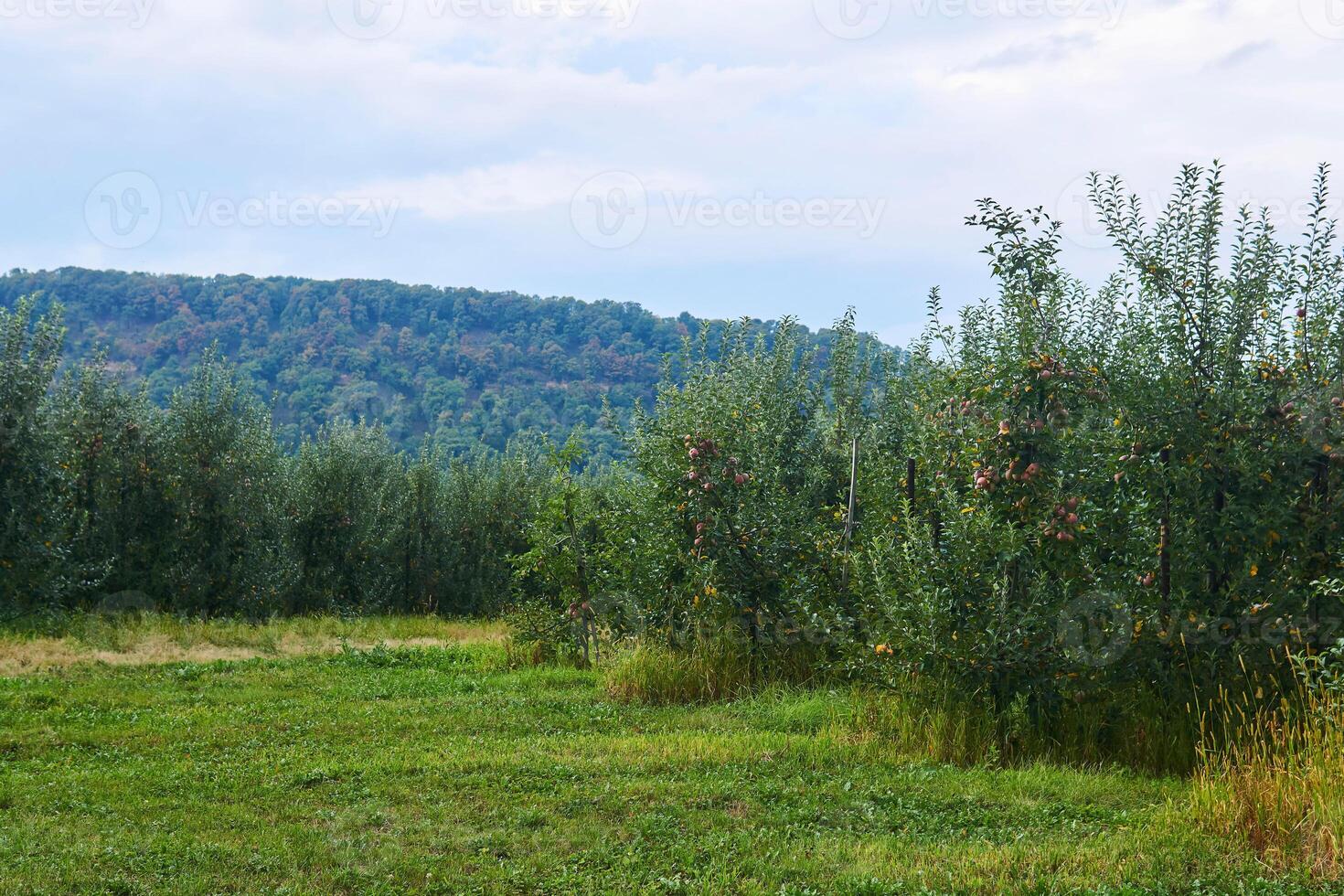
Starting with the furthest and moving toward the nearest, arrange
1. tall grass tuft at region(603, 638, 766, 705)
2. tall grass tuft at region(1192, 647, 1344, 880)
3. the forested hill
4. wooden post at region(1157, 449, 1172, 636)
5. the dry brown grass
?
the forested hill, the dry brown grass, tall grass tuft at region(603, 638, 766, 705), wooden post at region(1157, 449, 1172, 636), tall grass tuft at region(1192, 647, 1344, 880)

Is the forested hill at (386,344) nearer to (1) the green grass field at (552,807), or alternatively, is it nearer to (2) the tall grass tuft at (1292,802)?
(1) the green grass field at (552,807)

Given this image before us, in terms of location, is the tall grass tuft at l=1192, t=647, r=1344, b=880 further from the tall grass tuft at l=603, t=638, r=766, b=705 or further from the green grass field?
the tall grass tuft at l=603, t=638, r=766, b=705

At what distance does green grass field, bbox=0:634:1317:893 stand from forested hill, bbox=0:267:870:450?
36.1 m

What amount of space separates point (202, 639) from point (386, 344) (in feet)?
147

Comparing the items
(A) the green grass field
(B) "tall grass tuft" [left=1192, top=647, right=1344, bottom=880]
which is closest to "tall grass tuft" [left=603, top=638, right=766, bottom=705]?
(A) the green grass field

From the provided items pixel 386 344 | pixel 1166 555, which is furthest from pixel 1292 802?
pixel 386 344

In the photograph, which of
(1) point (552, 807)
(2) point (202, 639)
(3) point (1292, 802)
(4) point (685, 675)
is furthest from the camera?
(2) point (202, 639)

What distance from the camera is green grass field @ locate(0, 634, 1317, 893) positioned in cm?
534

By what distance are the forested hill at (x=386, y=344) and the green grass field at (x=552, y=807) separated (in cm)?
3612

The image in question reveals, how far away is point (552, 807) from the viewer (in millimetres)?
6605

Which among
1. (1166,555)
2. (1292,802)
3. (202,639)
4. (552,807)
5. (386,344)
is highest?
(386,344)

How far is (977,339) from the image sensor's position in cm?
1048

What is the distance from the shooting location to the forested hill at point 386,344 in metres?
49.8

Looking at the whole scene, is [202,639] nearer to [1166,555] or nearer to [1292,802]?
[1166,555]
